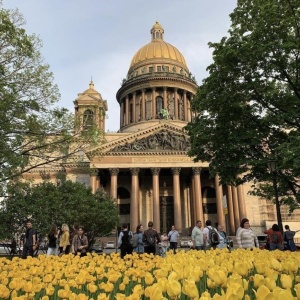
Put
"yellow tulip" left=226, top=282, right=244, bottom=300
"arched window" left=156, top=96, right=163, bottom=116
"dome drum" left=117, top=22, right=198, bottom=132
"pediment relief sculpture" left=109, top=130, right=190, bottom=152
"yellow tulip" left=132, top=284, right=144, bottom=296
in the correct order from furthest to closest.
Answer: "arched window" left=156, top=96, right=163, bottom=116 < "dome drum" left=117, top=22, right=198, bottom=132 < "pediment relief sculpture" left=109, top=130, right=190, bottom=152 < "yellow tulip" left=132, top=284, right=144, bottom=296 < "yellow tulip" left=226, top=282, right=244, bottom=300

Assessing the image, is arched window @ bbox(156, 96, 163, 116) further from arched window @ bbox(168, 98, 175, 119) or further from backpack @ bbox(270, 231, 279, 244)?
backpack @ bbox(270, 231, 279, 244)

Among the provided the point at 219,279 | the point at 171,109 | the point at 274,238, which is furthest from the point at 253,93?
the point at 171,109

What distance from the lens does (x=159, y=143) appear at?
46469mm

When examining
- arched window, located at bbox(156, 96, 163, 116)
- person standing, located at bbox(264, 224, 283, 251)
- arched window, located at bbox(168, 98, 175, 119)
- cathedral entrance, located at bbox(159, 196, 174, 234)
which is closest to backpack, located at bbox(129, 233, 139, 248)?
person standing, located at bbox(264, 224, 283, 251)

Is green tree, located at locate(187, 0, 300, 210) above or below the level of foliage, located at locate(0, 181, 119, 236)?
above

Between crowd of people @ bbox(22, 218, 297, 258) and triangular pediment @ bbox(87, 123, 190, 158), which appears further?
triangular pediment @ bbox(87, 123, 190, 158)

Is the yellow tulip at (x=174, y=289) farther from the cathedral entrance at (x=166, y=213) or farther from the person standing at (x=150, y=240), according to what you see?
the cathedral entrance at (x=166, y=213)

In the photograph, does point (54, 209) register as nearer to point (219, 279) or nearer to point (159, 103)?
point (219, 279)

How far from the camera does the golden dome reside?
70.9m

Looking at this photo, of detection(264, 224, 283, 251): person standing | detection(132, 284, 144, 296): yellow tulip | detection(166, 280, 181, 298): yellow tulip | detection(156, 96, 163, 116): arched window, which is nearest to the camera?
detection(166, 280, 181, 298): yellow tulip

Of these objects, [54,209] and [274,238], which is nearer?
[274,238]

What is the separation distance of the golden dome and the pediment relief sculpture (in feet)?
92.1

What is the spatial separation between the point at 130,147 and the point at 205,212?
15041 mm

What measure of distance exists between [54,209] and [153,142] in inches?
866
